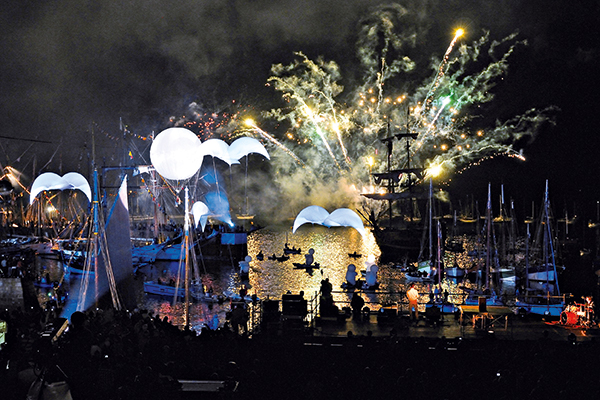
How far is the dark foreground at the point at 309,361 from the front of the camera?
460 inches

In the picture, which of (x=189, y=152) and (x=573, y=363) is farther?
(x=189, y=152)

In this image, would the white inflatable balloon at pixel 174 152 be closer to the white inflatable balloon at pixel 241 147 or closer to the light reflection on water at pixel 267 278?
the light reflection on water at pixel 267 278

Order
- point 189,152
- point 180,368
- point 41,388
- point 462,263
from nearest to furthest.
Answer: point 41,388
point 180,368
point 189,152
point 462,263

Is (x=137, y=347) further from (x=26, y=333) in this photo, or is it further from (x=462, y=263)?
(x=462, y=263)

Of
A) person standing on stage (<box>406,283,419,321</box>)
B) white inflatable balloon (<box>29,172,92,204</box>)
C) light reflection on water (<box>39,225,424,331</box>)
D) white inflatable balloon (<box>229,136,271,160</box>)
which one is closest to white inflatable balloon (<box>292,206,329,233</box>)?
light reflection on water (<box>39,225,424,331</box>)

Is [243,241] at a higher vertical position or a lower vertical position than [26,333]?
higher

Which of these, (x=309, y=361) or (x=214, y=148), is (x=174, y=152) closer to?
(x=214, y=148)

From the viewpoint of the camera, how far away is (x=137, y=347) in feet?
43.4

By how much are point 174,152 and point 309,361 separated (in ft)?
51.0

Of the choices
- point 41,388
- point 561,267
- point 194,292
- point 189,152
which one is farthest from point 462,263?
point 41,388

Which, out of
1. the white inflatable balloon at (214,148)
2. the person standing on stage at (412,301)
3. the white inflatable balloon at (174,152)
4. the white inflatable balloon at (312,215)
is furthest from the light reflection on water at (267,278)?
the white inflatable balloon at (214,148)

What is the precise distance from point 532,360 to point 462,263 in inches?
1573

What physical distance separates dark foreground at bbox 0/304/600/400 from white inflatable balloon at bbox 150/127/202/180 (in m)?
11.3

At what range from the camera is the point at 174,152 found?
85.3ft
